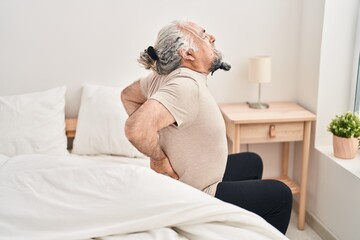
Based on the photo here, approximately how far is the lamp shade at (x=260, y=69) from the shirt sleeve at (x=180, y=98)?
1.14 m

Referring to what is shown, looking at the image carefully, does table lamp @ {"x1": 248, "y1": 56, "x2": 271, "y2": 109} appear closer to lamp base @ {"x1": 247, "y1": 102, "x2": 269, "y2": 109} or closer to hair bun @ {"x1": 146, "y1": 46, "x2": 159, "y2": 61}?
lamp base @ {"x1": 247, "y1": 102, "x2": 269, "y2": 109}

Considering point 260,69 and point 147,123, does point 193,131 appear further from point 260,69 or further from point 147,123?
point 260,69

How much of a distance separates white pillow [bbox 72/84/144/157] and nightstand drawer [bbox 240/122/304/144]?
64cm

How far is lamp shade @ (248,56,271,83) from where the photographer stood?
102 inches

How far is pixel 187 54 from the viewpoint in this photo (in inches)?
65.7

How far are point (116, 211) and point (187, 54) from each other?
71 centimetres

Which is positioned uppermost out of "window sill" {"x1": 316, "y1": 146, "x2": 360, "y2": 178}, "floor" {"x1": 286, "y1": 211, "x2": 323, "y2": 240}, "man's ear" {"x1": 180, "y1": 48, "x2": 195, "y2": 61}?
"man's ear" {"x1": 180, "y1": 48, "x2": 195, "y2": 61}

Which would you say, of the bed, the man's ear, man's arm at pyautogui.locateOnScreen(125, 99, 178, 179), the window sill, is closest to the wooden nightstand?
the window sill

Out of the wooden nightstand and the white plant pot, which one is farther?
the wooden nightstand

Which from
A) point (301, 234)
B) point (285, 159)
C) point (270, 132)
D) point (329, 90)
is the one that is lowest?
point (301, 234)

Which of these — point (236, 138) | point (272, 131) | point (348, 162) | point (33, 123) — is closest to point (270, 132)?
point (272, 131)

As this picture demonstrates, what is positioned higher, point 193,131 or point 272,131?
point 193,131

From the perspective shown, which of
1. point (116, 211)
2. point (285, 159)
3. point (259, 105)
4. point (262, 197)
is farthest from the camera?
point (285, 159)

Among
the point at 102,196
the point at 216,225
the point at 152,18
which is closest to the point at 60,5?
the point at 152,18
